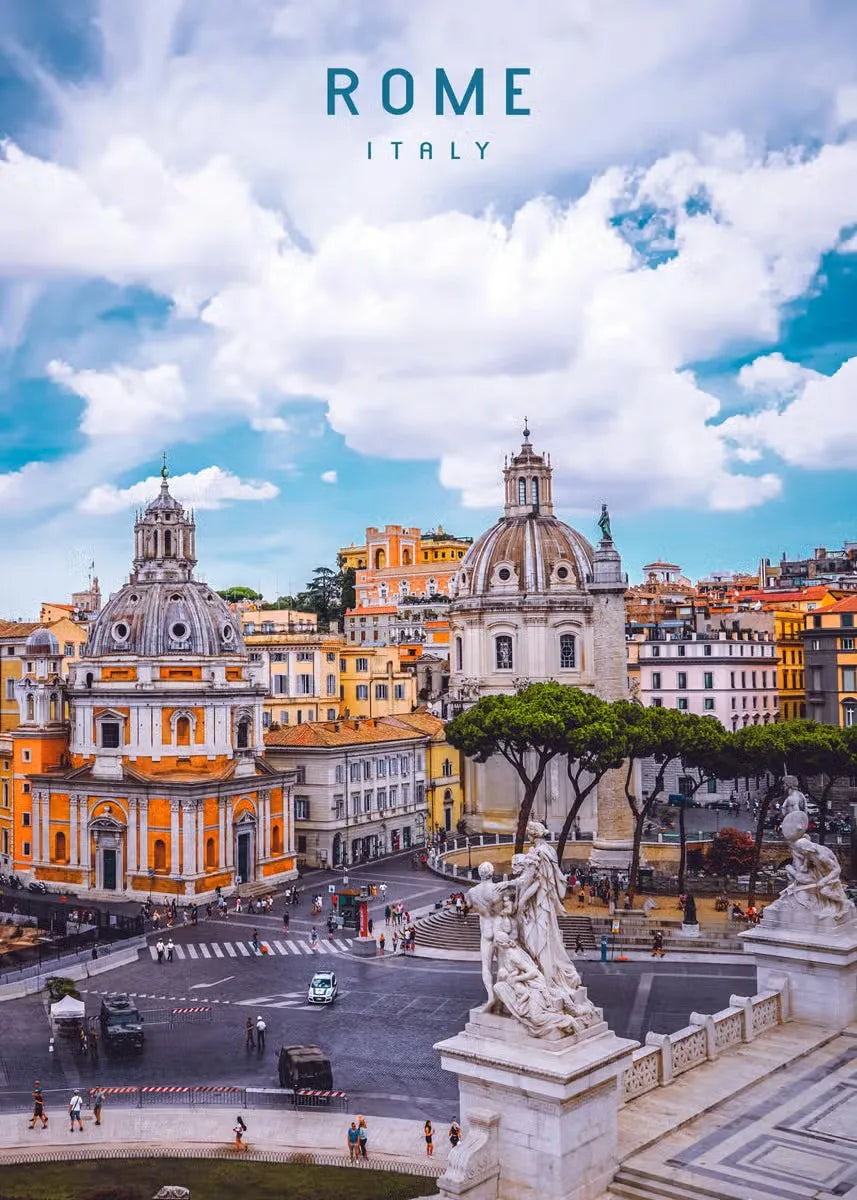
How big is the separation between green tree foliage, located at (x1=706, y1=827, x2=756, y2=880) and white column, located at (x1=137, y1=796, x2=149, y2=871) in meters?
27.0

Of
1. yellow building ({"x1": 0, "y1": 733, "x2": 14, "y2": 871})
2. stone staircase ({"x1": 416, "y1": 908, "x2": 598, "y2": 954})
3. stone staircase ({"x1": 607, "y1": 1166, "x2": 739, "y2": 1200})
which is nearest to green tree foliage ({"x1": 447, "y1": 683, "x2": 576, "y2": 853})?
stone staircase ({"x1": 416, "y1": 908, "x2": 598, "y2": 954})

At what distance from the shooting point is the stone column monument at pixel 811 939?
2077 cm

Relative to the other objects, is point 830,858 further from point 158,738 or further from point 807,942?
point 158,738

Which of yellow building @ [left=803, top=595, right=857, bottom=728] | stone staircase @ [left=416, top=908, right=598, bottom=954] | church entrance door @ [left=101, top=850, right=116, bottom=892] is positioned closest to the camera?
stone staircase @ [left=416, top=908, right=598, bottom=954]

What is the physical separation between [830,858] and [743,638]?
71985 millimetres

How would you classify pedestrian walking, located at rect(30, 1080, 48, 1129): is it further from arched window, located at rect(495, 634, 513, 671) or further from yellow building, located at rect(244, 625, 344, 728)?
yellow building, located at rect(244, 625, 344, 728)

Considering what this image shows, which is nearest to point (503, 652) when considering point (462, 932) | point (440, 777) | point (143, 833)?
point (440, 777)

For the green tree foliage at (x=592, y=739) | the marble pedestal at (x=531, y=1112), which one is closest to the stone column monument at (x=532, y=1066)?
the marble pedestal at (x=531, y=1112)

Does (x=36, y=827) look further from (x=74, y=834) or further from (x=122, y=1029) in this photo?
(x=122, y=1029)

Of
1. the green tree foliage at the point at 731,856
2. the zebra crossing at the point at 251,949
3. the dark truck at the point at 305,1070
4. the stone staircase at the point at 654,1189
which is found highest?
the stone staircase at the point at 654,1189

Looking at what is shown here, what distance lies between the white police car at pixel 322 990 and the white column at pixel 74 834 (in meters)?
25.5

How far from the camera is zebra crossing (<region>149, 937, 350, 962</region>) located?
47.0 meters

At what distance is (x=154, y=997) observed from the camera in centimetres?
4066

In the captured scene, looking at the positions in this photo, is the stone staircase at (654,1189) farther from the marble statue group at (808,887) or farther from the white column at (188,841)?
the white column at (188,841)
